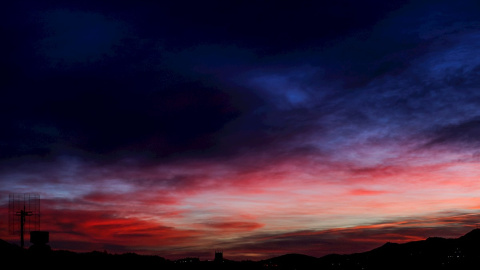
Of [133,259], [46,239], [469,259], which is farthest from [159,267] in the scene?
[469,259]

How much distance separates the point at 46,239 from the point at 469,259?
176676mm

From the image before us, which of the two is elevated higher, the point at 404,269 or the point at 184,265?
the point at 184,265

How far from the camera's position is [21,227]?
67.5 metres

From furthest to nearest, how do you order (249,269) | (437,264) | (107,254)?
(437,264) → (249,269) → (107,254)

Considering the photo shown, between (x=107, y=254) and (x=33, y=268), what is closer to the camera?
(x=33, y=268)

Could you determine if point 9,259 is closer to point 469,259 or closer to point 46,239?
point 46,239

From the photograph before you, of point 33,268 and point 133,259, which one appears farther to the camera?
point 133,259

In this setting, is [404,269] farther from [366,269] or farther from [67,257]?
[67,257]

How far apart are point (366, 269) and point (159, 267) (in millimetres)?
143118

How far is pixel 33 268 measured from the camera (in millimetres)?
49281

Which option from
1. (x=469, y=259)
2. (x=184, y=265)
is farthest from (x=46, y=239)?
(x=469, y=259)

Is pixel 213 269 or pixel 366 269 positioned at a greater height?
pixel 213 269

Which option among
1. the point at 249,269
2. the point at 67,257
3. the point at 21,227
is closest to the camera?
the point at 67,257

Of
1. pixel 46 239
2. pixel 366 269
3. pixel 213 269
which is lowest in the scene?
pixel 366 269
